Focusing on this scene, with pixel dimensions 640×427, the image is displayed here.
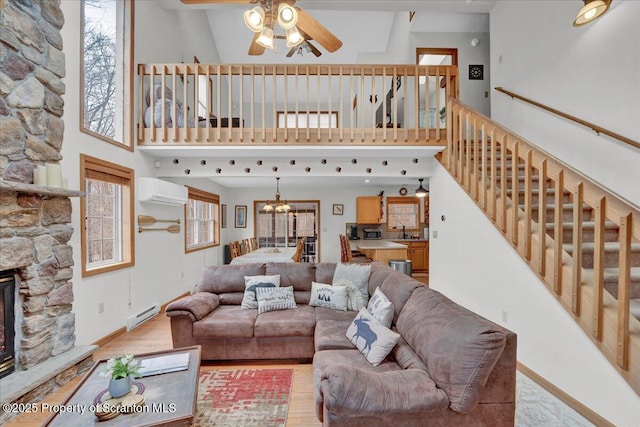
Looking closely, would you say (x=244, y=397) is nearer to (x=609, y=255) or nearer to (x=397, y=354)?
(x=397, y=354)

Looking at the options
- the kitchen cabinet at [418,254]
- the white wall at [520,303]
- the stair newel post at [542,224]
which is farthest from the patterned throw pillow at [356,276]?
the kitchen cabinet at [418,254]

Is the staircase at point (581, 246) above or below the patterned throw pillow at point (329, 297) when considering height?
above

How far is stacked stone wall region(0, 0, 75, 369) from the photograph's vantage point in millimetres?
2225

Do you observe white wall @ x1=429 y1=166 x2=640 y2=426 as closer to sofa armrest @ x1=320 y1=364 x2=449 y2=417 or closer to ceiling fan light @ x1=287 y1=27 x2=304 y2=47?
sofa armrest @ x1=320 y1=364 x2=449 y2=417

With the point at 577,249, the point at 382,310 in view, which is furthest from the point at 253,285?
the point at 577,249

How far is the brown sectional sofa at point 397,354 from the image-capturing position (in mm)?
1519

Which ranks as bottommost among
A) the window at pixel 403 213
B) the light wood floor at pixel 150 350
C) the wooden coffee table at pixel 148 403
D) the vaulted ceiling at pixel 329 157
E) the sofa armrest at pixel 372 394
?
the light wood floor at pixel 150 350

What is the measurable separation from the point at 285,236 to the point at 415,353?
285 inches

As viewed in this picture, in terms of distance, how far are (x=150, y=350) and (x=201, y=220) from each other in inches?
157

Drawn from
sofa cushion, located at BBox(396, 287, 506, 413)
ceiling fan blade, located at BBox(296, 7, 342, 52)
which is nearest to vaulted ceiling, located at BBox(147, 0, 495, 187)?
ceiling fan blade, located at BBox(296, 7, 342, 52)

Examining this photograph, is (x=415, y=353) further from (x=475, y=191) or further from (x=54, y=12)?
(x=54, y=12)

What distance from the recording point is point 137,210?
12.9ft

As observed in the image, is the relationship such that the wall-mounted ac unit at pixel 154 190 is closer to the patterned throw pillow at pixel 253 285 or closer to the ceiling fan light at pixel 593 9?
the patterned throw pillow at pixel 253 285

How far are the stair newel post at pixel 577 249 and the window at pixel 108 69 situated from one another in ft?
13.9
